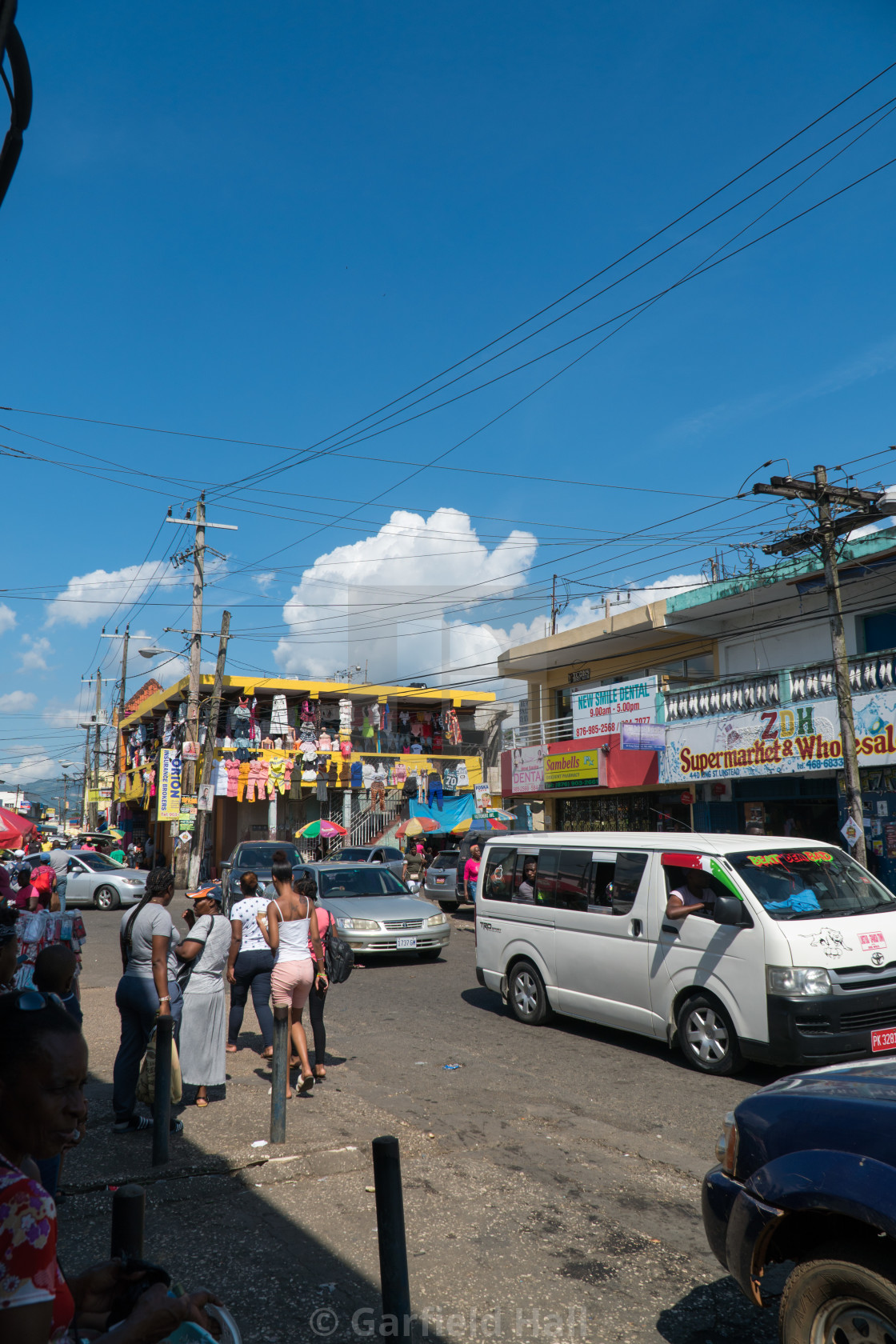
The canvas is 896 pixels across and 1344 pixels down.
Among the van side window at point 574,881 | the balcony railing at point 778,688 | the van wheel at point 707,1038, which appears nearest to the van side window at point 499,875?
the van side window at point 574,881

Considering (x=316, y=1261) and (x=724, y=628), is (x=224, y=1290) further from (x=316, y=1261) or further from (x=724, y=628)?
(x=724, y=628)

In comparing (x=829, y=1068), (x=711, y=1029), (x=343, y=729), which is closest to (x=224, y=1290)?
(x=829, y=1068)

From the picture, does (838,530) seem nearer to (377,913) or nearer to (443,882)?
(377,913)

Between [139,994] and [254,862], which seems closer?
[139,994]

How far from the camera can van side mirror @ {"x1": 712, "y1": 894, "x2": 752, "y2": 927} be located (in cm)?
761

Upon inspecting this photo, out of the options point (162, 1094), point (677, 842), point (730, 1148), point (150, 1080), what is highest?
point (677, 842)

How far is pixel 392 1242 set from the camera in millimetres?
3375

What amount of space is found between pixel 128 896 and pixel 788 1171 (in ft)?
85.6

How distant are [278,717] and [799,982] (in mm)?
30160

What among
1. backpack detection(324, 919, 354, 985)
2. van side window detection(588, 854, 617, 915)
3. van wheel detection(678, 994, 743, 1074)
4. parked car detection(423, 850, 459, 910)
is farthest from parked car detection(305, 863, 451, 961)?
parked car detection(423, 850, 459, 910)

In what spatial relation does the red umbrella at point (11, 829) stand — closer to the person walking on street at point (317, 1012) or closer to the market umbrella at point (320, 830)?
the person walking on street at point (317, 1012)

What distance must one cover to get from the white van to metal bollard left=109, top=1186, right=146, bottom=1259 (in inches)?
227

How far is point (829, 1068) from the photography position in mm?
3725

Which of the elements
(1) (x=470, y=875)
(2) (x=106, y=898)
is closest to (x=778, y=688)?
(1) (x=470, y=875)
